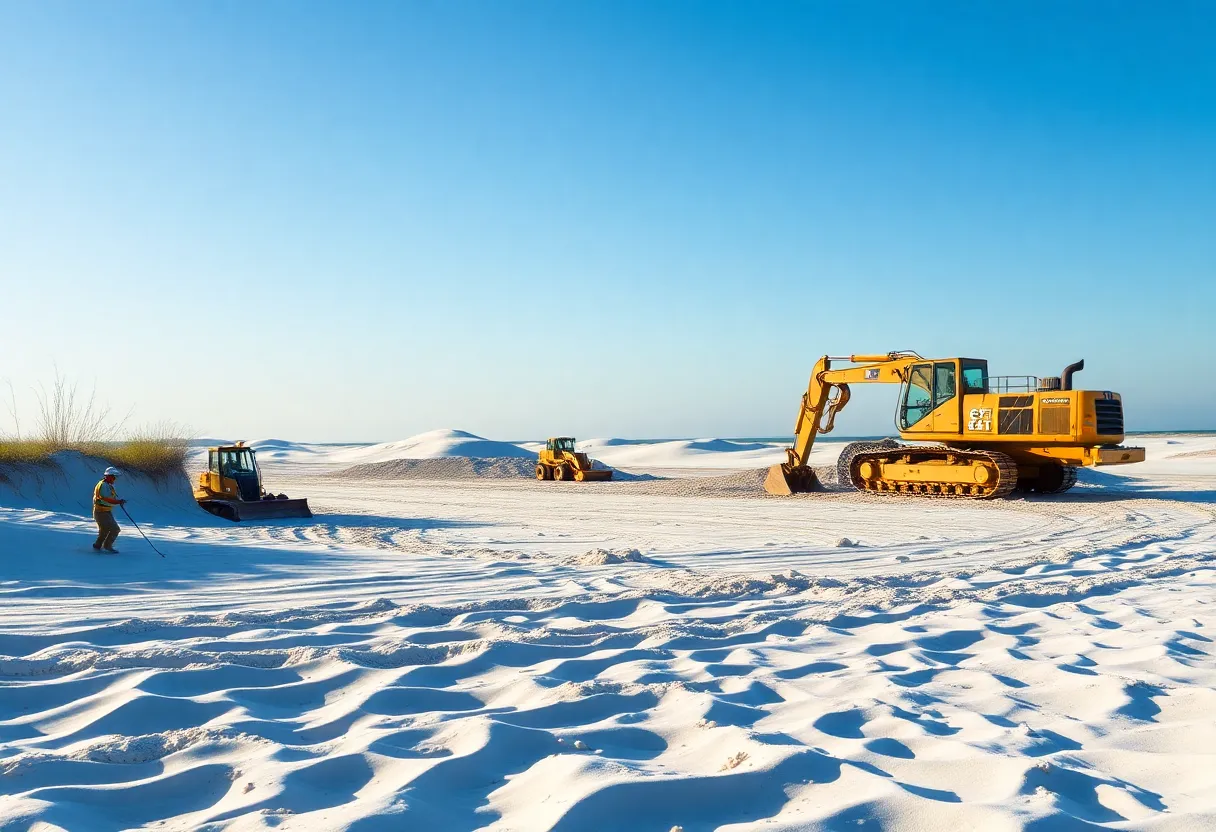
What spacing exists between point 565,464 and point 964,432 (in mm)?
14878

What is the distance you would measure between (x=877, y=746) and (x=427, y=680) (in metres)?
2.42

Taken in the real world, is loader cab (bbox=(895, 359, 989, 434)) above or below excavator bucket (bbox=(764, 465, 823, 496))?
above

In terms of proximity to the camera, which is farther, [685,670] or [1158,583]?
[1158,583]

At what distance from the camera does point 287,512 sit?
60.5ft

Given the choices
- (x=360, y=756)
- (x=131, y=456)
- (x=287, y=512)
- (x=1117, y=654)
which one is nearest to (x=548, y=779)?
(x=360, y=756)

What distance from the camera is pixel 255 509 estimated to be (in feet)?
59.1

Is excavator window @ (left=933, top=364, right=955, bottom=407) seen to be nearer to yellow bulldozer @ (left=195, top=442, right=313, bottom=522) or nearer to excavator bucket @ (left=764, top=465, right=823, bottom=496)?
excavator bucket @ (left=764, top=465, right=823, bottom=496)

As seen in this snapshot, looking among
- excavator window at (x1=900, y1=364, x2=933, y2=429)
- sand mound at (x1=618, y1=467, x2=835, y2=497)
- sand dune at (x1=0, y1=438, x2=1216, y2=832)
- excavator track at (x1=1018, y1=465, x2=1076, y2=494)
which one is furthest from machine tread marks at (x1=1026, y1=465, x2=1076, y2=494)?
sand dune at (x1=0, y1=438, x2=1216, y2=832)

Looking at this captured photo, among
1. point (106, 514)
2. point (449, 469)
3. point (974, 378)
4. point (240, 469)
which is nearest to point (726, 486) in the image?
point (974, 378)

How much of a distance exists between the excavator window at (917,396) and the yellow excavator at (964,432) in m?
0.02

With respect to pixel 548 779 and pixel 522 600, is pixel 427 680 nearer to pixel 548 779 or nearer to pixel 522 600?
pixel 548 779

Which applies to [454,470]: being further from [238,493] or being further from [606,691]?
[606,691]

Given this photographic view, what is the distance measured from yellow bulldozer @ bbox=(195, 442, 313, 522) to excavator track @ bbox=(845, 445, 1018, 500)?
535 inches

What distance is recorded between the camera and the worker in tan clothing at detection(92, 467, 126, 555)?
1084cm
